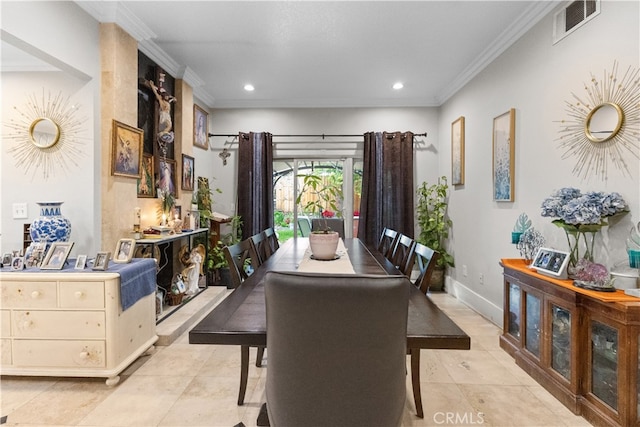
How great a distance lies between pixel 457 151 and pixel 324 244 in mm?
2762

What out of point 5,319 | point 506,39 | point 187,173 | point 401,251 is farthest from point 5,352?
point 506,39

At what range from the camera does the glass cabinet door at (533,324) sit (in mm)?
2192

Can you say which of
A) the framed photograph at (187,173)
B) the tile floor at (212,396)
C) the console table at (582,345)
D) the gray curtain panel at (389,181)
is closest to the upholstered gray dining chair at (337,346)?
the tile floor at (212,396)

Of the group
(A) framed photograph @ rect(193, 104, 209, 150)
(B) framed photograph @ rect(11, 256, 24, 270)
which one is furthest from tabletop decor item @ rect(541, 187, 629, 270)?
(A) framed photograph @ rect(193, 104, 209, 150)

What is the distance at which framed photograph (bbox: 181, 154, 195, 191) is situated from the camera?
12.7 ft

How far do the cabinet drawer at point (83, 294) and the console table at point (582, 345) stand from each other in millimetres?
2880

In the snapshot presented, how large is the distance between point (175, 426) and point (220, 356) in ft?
2.78

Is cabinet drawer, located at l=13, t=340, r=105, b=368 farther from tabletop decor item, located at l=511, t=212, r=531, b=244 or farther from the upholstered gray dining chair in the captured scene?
tabletop decor item, located at l=511, t=212, r=531, b=244

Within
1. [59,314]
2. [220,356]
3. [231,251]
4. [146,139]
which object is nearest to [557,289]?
[231,251]

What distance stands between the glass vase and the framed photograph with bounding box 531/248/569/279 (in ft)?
0.18

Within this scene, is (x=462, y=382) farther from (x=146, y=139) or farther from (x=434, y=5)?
(x=146, y=139)

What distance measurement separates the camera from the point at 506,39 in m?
2.97

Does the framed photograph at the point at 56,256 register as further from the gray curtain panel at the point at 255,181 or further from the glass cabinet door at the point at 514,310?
the glass cabinet door at the point at 514,310

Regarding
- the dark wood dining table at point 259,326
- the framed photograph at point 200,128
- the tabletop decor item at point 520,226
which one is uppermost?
the framed photograph at point 200,128
